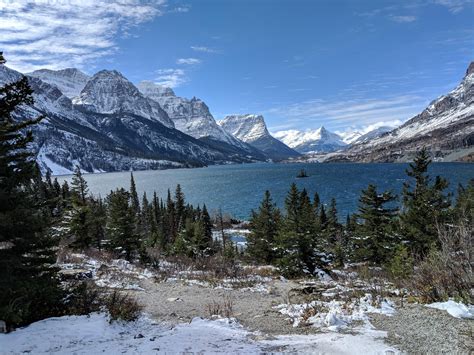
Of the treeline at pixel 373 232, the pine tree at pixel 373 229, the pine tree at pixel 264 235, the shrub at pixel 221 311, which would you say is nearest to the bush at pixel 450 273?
the treeline at pixel 373 232

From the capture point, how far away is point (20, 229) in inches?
404

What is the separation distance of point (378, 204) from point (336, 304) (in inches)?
1077

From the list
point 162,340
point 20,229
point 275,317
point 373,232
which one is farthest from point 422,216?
point 20,229

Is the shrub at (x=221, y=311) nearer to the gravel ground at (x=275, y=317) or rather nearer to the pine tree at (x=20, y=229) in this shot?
the gravel ground at (x=275, y=317)

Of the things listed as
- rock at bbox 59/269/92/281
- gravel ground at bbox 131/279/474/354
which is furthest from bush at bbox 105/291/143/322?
rock at bbox 59/269/92/281

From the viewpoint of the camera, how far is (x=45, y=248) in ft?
36.6

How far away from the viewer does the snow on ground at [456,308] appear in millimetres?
8609

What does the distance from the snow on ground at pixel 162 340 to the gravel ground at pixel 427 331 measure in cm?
47

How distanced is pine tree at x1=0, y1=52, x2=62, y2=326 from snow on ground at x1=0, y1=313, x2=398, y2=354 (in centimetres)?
83

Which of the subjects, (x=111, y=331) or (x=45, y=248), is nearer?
(x=111, y=331)

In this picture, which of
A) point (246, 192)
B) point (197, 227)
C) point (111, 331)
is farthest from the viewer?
point (246, 192)

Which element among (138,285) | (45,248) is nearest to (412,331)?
(45,248)

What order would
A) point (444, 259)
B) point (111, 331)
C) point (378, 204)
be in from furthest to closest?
point (378, 204) < point (444, 259) < point (111, 331)

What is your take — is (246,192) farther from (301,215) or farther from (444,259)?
(444,259)
